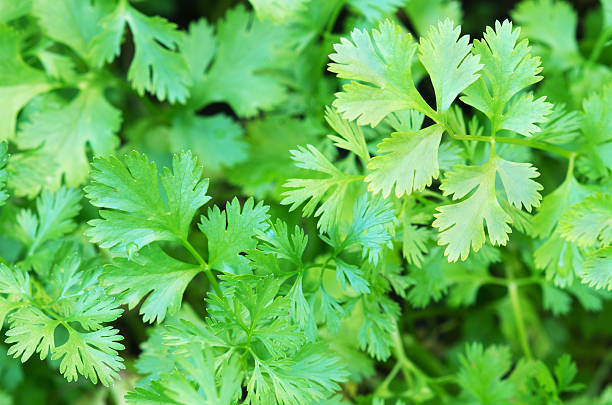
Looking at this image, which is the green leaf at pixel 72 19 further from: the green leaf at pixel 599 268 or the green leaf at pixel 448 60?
the green leaf at pixel 599 268

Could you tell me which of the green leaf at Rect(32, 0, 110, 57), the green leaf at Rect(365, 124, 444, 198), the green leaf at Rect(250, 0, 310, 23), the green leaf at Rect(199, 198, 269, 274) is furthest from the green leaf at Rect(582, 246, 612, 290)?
the green leaf at Rect(32, 0, 110, 57)

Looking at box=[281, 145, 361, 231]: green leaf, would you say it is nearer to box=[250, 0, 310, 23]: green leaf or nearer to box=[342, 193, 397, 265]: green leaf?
box=[342, 193, 397, 265]: green leaf

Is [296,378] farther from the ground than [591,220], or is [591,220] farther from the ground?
[591,220]

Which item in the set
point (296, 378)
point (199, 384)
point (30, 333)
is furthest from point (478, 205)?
point (30, 333)

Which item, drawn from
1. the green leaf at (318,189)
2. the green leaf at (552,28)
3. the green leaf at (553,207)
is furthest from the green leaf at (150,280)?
the green leaf at (552,28)

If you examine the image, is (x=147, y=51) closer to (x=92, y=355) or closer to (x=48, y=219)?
(x=48, y=219)
